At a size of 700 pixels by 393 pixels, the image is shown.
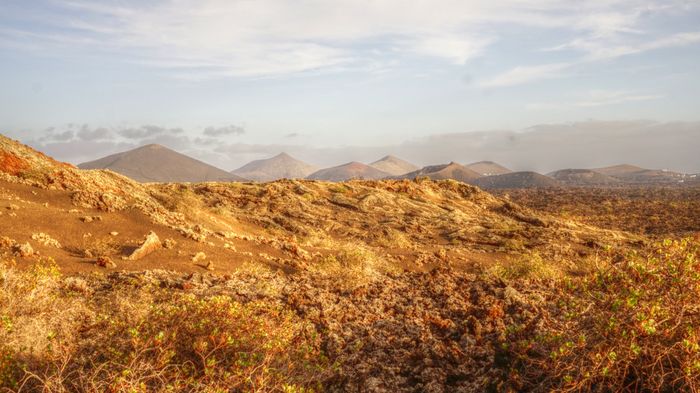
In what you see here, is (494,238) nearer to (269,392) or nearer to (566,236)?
(566,236)

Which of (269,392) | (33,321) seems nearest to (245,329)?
(269,392)

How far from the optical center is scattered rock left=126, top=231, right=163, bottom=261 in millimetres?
10305

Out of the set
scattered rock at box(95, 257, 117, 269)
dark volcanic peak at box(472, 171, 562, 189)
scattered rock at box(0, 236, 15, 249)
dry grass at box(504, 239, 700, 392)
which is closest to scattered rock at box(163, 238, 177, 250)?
scattered rock at box(95, 257, 117, 269)

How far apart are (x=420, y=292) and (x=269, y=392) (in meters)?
5.41

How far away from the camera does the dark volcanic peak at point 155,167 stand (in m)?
168

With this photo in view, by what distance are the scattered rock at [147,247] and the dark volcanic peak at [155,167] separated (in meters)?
158

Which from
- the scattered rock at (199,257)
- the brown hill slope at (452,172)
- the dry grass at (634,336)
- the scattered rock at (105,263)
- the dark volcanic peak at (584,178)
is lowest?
the dark volcanic peak at (584,178)

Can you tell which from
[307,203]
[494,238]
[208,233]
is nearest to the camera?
[208,233]

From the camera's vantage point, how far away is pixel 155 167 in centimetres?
18100

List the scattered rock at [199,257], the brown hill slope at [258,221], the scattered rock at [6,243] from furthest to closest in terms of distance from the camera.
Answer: the brown hill slope at [258,221]
the scattered rock at [199,257]
the scattered rock at [6,243]

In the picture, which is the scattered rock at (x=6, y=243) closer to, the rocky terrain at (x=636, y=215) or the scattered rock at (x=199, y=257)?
the scattered rock at (x=199, y=257)

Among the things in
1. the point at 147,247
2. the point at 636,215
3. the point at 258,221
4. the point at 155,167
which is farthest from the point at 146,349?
the point at 155,167

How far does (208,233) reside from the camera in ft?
44.4

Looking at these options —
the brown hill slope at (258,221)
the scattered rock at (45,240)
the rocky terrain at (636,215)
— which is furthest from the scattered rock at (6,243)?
the rocky terrain at (636,215)
